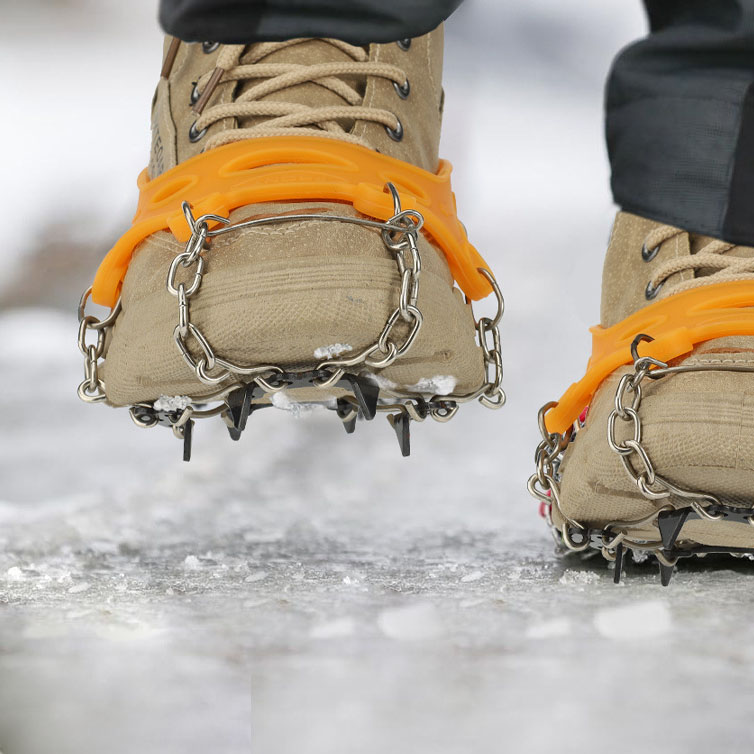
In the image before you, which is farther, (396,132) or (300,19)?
(396,132)

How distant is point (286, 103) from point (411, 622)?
416 mm

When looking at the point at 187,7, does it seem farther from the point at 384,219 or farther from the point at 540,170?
the point at 540,170

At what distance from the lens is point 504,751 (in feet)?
1.60

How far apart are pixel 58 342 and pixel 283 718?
1.13m

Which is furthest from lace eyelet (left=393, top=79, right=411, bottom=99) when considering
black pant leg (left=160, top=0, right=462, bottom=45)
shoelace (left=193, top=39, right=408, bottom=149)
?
black pant leg (left=160, top=0, right=462, bottom=45)

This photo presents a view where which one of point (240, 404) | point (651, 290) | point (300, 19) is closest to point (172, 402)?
point (240, 404)

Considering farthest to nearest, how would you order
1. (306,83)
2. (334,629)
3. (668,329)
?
(306,83)
(668,329)
(334,629)

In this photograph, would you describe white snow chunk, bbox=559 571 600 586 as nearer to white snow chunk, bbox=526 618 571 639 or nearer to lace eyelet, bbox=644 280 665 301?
white snow chunk, bbox=526 618 571 639

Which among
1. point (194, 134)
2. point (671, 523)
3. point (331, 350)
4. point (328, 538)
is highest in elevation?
point (194, 134)

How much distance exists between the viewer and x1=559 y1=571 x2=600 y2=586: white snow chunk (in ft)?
2.43

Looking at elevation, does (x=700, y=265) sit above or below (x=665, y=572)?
above

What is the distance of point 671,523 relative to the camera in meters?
0.67

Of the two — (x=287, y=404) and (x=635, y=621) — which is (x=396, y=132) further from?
(x=635, y=621)

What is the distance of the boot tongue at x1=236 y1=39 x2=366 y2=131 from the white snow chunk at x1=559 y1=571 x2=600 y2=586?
391mm
